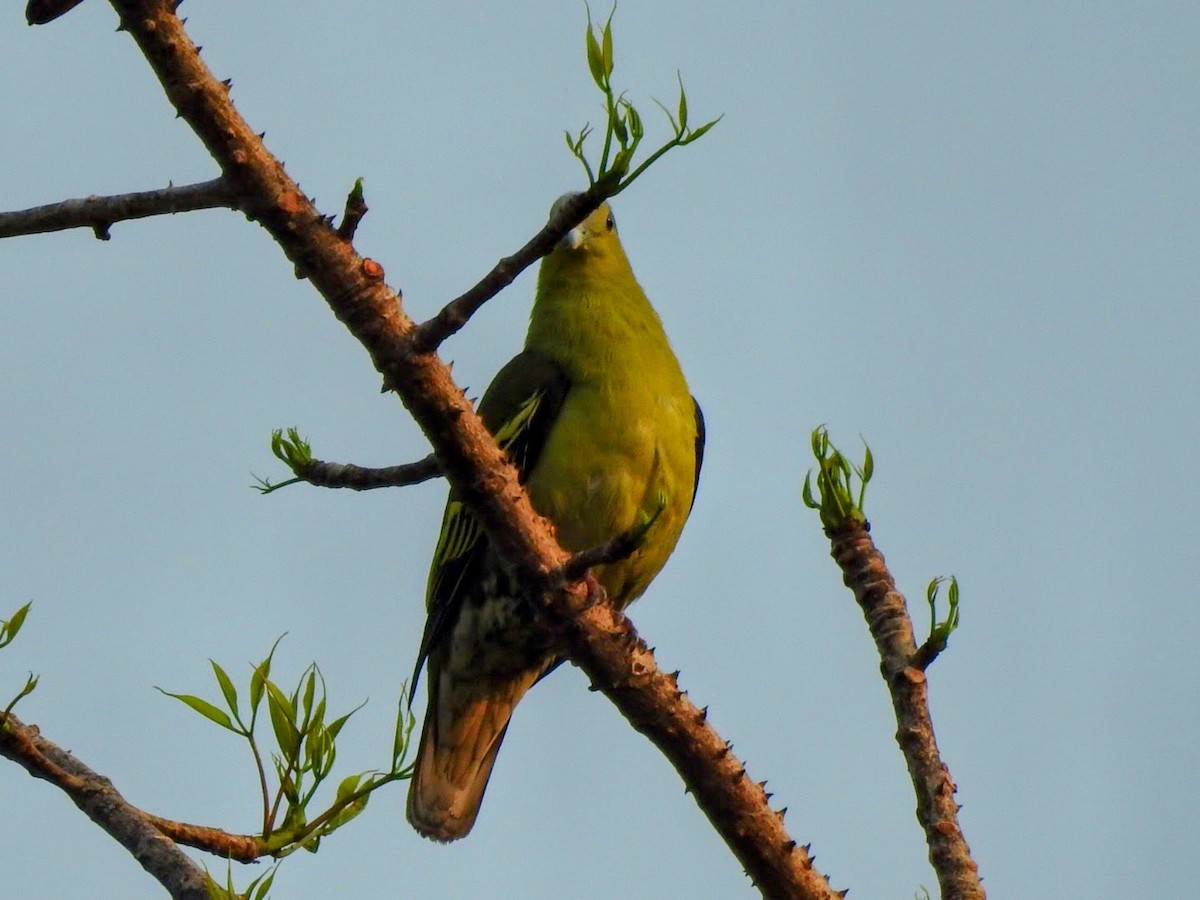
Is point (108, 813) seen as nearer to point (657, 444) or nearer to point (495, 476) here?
point (495, 476)

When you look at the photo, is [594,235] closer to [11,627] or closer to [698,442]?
[698,442]

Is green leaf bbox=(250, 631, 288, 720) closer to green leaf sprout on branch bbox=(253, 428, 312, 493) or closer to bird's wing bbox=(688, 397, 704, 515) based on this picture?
green leaf sprout on branch bbox=(253, 428, 312, 493)

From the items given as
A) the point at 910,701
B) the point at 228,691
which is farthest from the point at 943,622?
the point at 228,691

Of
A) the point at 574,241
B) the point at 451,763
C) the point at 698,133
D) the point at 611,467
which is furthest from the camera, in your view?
the point at 574,241

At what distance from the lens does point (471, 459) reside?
340 cm

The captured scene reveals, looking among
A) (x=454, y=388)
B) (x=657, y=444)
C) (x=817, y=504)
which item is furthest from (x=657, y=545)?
(x=454, y=388)

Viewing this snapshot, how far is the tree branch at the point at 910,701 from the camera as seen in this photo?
3.61m

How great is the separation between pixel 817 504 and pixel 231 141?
1912 mm

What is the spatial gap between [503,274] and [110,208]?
0.83m

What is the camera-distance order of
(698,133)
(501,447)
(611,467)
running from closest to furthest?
1. (698,133)
2. (611,467)
3. (501,447)

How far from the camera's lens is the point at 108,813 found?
3422mm

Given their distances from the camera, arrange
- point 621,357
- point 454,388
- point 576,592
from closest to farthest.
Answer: point 454,388 < point 576,592 < point 621,357

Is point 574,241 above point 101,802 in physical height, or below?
above

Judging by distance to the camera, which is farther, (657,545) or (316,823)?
(657,545)
